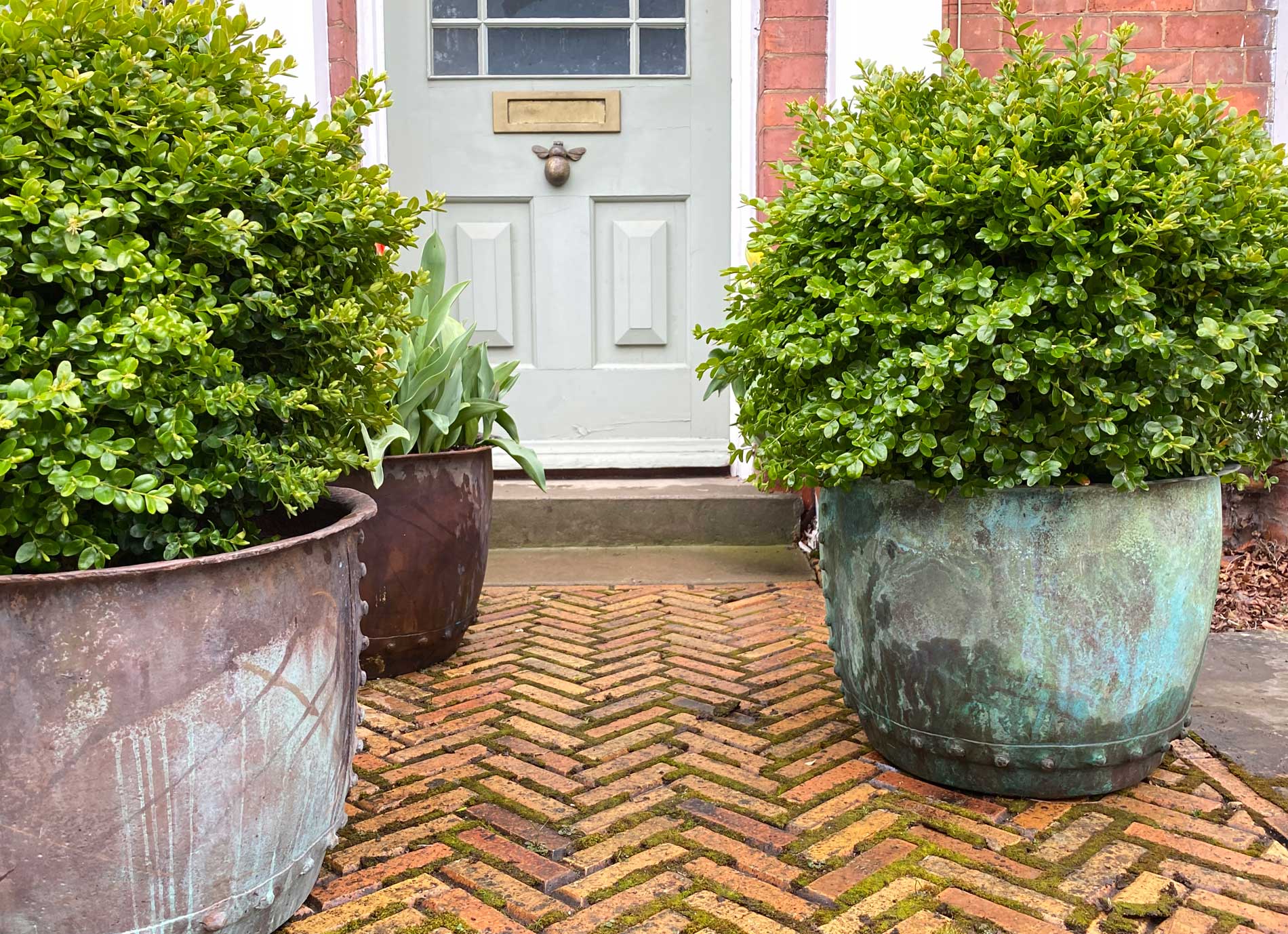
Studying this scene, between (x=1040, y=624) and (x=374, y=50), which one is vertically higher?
(x=374, y=50)

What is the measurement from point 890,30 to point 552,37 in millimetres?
1431

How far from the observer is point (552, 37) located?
4.41m

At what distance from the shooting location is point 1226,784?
7.16 feet

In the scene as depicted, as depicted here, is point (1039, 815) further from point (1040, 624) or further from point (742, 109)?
point (742, 109)

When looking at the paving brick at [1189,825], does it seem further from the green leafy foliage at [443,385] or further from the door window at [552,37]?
the door window at [552,37]

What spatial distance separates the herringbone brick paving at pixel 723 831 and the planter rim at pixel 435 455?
61 cm

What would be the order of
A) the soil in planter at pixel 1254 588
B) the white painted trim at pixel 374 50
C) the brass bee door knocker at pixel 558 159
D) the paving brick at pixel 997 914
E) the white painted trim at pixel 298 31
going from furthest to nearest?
1. the brass bee door knocker at pixel 558 159
2. the white painted trim at pixel 374 50
3. the white painted trim at pixel 298 31
4. the soil in planter at pixel 1254 588
5. the paving brick at pixel 997 914

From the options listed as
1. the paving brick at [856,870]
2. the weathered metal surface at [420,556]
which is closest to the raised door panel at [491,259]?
the weathered metal surface at [420,556]

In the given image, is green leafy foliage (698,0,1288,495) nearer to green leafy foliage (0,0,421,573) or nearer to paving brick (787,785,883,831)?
paving brick (787,785,883,831)

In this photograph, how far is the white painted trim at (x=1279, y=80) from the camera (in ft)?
12.9

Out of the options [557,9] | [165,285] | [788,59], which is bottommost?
[165,285]

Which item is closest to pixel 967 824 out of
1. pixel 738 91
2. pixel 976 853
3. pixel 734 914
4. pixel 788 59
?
pixel 976 853

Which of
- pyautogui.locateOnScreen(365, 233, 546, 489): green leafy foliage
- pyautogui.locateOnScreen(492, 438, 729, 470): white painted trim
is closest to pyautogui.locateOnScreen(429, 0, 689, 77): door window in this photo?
pyautogui.locateOnScreen(492, 438, 729, 470): white painted trim

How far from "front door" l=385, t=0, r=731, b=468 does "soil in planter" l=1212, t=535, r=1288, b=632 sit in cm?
196
